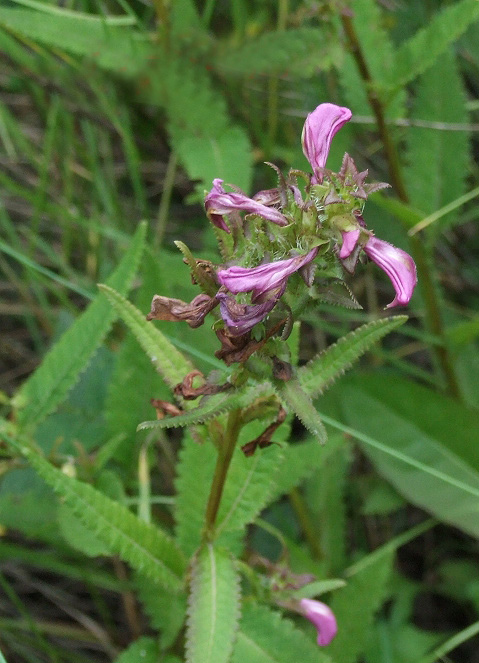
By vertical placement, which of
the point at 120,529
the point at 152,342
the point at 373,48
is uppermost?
the point at 373,48

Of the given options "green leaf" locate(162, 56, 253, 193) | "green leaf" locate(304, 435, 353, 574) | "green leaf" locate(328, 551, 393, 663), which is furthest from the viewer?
"green leaf" locate(304, 435, 353, 574)

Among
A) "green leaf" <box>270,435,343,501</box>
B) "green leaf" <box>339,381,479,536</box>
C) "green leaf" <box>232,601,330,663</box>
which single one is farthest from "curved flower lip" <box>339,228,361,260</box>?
"green leaf" <box>339,381,479,536</box>

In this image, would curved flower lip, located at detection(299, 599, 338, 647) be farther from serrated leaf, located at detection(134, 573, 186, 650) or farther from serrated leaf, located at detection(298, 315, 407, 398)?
serrated leaf, located at detection(298, 315, 407, 398)

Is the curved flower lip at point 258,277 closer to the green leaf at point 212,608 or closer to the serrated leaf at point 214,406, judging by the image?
the serrated leaf at point 214,406

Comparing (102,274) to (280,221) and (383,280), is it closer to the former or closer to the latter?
(383,280)

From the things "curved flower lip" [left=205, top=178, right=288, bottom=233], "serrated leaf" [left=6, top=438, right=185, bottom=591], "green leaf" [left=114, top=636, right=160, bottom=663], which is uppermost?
"curved flower lip" [left=205, top=178, right=288, bottom=233]

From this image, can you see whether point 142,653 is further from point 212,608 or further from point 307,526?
point 307,526

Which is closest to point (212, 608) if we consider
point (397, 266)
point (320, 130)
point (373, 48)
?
point (397, 266)
